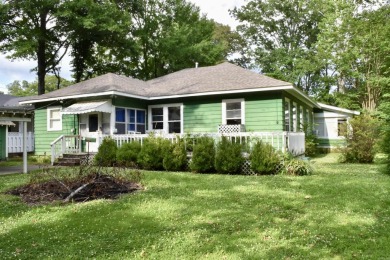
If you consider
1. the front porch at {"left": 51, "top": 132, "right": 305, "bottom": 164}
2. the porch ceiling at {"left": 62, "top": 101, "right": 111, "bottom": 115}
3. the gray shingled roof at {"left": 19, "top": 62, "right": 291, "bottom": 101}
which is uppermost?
the gray shingled roof at {"left": 19, "top": 62, "right": 291, "bottom": 101}

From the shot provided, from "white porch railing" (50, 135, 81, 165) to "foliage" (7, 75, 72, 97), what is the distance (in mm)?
34036

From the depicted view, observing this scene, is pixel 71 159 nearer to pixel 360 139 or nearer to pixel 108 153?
pixel 108 153

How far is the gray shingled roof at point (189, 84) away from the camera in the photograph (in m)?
13.8

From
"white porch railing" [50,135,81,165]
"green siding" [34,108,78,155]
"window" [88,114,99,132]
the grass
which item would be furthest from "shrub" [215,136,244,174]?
"green siding" [34,108,78,155]

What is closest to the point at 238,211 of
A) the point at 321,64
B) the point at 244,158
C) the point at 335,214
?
the point at 335,214

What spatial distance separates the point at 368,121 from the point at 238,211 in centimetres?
1081

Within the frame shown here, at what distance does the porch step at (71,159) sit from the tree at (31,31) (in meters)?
12.3

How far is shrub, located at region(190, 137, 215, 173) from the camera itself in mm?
10359

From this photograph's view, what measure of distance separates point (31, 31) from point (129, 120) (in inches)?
527

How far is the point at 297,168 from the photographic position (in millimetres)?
9523

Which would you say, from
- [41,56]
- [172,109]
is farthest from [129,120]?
[41,56]

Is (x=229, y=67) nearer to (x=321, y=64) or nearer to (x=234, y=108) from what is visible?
(x=234, y=108)

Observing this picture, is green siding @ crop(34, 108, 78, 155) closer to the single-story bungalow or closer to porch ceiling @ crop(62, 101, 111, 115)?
the single-story bungalow

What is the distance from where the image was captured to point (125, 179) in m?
7.79
